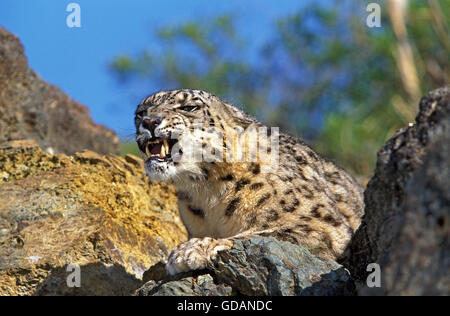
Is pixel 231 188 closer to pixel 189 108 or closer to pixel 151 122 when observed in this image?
pixel 189 108

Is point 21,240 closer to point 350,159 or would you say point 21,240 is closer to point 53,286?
point 53,286

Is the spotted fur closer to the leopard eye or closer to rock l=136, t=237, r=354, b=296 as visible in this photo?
the leopard eye

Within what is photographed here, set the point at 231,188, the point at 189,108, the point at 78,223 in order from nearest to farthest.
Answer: the point at 231,188
the point at 189,108
the point at 78,223

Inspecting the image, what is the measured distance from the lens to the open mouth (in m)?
7.73

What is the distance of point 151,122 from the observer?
7684mm

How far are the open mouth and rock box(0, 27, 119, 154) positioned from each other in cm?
414

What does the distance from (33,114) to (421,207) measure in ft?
27.7

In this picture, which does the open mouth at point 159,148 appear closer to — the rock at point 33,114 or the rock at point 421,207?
the rock at point 421,207

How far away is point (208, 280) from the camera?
6469 millimetres

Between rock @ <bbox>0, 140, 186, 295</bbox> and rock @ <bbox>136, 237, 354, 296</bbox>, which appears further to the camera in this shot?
rock @ <bbox>0, 140, 186, 295</bbox>

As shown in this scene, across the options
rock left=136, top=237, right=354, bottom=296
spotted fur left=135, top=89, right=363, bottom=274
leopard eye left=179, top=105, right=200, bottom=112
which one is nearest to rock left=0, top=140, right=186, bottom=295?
spotted fur left=135, top=89, right=363, bottom=274

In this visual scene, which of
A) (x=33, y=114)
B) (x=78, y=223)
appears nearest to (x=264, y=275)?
(x=78, y=223)

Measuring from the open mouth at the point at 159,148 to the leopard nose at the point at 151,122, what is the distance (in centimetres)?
14

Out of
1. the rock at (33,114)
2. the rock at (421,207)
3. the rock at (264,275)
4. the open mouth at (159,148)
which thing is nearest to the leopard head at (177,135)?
the open mouth at (159,148)
